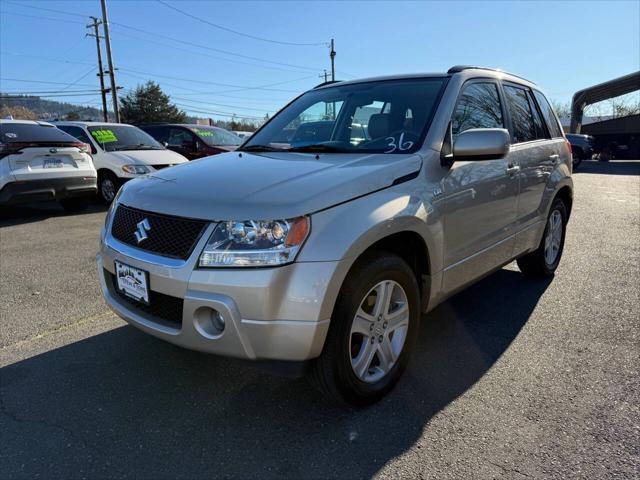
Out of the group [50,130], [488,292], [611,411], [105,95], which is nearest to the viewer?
[611,411]

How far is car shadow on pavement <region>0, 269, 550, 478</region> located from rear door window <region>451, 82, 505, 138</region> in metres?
1.54

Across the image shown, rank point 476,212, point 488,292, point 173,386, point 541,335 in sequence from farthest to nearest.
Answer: point 488,292, point 541,335, point 476,212, point 173,386

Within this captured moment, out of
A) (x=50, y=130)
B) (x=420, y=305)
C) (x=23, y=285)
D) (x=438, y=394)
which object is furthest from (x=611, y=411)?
(x=50, y=130)

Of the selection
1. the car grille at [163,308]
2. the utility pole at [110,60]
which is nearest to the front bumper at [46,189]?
the car grille at [163,308]

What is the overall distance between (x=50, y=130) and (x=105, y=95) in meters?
32.3

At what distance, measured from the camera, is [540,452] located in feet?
7.47

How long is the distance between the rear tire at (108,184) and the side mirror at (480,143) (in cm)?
797

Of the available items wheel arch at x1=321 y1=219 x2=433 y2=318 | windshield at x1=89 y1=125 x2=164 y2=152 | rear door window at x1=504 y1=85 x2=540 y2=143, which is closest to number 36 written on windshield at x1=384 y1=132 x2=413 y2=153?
wheel arch at x1=321 y1=219 x2=433 y2=318

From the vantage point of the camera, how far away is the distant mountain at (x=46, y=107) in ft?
174

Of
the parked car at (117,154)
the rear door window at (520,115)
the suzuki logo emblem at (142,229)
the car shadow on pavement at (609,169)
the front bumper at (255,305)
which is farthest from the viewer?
the car shadow on pavement at (609,169)

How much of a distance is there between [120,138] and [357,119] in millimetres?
7801

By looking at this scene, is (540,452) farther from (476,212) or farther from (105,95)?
(105,95)

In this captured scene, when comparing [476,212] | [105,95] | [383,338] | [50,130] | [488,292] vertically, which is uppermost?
[105,95]

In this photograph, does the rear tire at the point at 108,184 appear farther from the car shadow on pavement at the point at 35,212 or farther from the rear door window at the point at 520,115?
the rear door window at the point at 520,115
